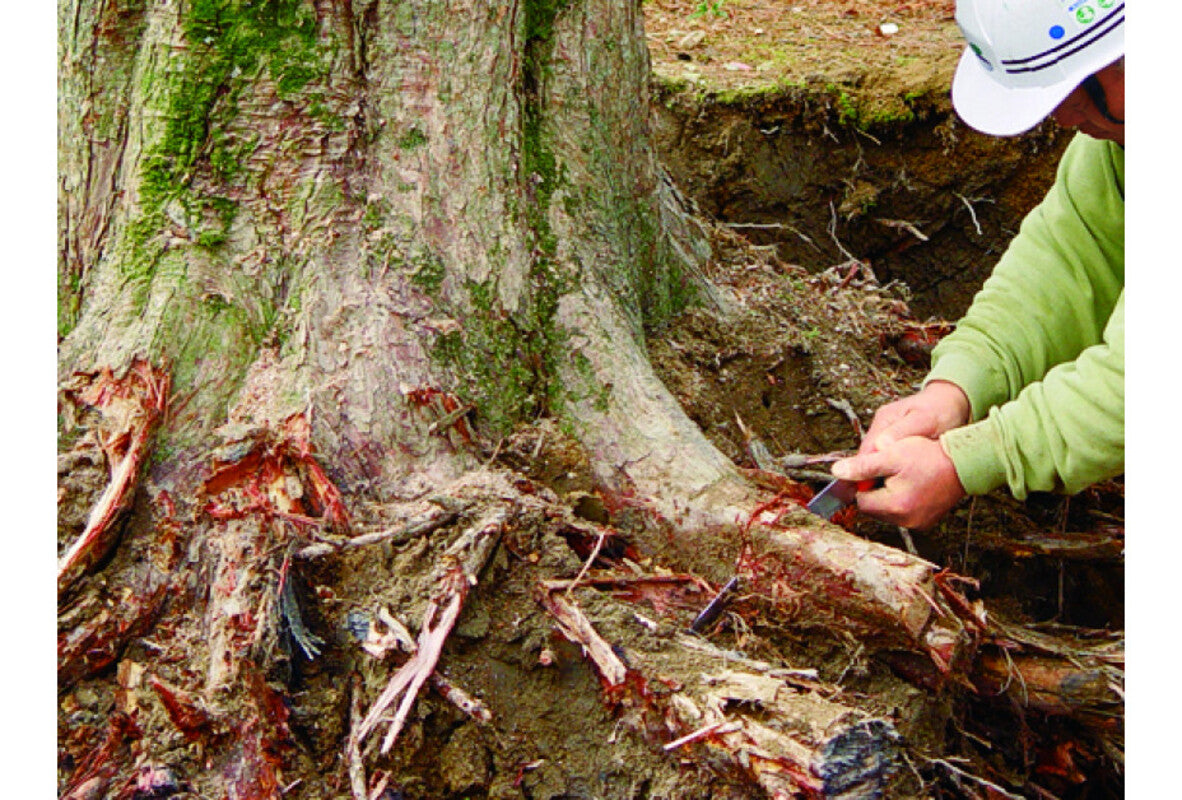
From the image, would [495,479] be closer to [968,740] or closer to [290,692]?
[290,692]

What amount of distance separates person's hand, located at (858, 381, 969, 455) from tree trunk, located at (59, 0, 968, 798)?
44 centimetres

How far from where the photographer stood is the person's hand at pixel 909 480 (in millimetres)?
2441

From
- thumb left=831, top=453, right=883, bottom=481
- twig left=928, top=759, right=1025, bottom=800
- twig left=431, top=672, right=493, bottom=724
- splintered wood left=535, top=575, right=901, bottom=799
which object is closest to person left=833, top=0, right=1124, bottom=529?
thumb left=831, top=453, right=883, bottom=481

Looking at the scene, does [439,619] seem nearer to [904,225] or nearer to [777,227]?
[777,227]

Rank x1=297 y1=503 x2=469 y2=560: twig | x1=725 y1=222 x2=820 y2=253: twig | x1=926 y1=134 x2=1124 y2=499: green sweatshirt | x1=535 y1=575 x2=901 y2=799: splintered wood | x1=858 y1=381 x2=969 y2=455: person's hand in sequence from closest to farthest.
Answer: x1=535 y1=575 x2=901 y2=799: splintered wood
x1=297 y1=503 x2=469 y2=560: twig
x1=858 y1=381 x2=969 y2=455: person's hand
x1=926 y1=134 x2=1124 y2=499: green sweatshirt
x1=725 y1=222 x2=820 y2=253: twig

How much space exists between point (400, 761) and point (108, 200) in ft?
4.92

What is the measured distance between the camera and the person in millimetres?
2240

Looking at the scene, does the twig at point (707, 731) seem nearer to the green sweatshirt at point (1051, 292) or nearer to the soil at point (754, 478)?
the soil at point (754, 478)

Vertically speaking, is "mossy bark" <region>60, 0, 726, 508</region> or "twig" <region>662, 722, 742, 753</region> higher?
"mossy bark" <region>60, 0, 726, 508</region>

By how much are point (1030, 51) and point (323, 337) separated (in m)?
1.71

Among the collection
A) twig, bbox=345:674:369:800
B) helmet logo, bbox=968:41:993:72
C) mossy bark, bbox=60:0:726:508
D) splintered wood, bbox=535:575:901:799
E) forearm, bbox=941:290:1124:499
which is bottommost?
twig, bbox=345:674:369:800

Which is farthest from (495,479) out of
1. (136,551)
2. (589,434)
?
(136,551)

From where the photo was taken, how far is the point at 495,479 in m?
2.36

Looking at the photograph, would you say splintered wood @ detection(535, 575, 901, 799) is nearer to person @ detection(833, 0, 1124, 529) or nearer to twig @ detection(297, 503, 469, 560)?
twig @ detection(297, 503, 469, 560)
